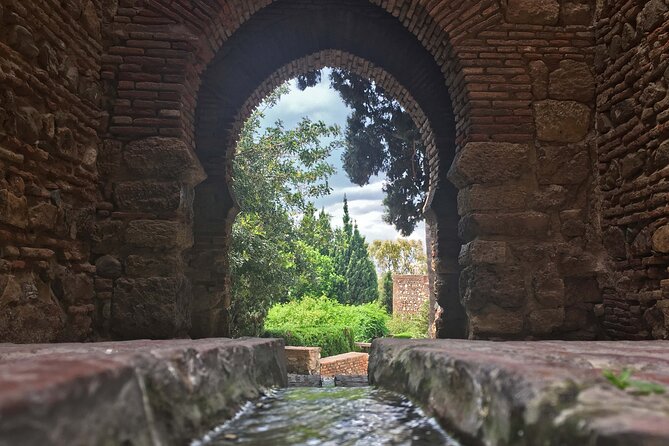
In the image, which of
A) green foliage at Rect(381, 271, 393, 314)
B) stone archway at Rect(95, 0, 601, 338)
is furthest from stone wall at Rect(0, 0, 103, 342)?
green foliage at Rect(381, 271, 393, 314)

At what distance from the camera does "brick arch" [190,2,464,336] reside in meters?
5.47

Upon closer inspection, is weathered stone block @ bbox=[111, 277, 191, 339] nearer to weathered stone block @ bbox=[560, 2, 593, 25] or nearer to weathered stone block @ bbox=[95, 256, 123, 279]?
weathered stone block @ bbox=[95, 256, 123, 279]

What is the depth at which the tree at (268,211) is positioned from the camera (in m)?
9.48

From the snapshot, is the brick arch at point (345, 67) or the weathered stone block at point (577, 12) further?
the brick arch at point (345, 67)

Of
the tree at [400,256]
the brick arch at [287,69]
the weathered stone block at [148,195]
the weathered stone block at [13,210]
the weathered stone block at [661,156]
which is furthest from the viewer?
the tree at [400,256]

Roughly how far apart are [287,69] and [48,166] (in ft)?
11.4

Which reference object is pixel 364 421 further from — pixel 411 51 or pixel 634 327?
pixel 411 51

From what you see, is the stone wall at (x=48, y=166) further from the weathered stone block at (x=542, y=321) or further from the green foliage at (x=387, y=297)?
the green foliage at (x=387, y=297)

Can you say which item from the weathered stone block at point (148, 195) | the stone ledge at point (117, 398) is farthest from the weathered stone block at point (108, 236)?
the stone ledge at point (117, 398)

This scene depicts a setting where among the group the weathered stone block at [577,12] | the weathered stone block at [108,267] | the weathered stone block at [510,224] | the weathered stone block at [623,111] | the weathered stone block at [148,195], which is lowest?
the weathered stone block at [108,267]

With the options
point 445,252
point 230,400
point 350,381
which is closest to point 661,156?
point 445,252

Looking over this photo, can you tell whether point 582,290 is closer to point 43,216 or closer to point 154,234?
point 154,234

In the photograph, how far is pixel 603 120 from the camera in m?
4.32

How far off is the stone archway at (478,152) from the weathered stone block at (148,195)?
0.02 meters
